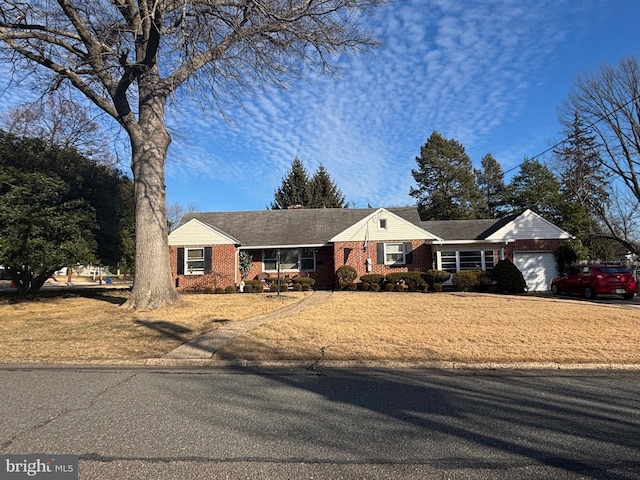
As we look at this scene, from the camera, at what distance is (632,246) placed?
84.3ft

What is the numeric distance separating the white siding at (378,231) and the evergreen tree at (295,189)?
74.2 ft

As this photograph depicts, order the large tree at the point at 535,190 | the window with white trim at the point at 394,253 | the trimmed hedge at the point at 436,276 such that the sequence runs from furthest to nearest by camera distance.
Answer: the large tree at the point at 535,190 → the window with white trim at the point at 394,253 → the trimmed hedge at the point at 436,276

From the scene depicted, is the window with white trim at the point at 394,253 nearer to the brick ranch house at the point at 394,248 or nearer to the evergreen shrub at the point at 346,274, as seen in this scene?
the brick ranch house at the point at 394,248

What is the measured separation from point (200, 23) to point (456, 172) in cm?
4193

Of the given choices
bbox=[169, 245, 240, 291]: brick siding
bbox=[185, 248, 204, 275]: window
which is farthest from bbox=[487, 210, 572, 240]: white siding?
bbox=[185, 248, 204, 275]: window

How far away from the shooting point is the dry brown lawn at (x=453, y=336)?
7535mm

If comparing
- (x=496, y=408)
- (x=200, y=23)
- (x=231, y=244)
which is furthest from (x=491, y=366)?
(x=231, y=244)

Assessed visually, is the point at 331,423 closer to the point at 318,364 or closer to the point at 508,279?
the point at 318,364

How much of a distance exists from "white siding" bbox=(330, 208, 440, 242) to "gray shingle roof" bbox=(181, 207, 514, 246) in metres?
2.00

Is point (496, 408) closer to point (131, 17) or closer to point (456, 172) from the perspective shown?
point (131, 17)

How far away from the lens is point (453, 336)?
30.3 ft

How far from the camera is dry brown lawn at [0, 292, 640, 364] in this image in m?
7.72

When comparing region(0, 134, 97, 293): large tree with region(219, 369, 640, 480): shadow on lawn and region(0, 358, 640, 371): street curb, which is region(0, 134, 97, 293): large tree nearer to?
region(0, 358, 640, 371): street curb

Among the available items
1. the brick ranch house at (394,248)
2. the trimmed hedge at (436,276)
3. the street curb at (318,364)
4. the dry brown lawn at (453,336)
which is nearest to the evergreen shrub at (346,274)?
the brick ranch house at (394,248)
